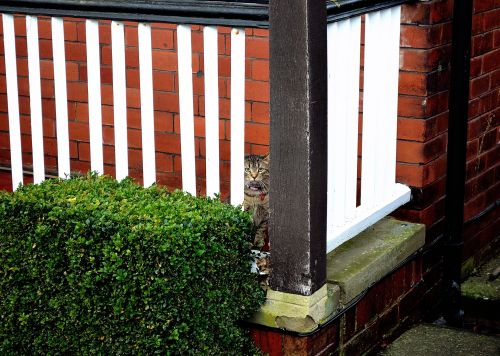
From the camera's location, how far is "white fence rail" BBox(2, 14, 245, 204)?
13.3 ft

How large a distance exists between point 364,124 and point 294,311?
1053mm

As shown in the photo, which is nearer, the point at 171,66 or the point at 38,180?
the point at 38,180

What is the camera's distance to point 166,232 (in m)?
3.61

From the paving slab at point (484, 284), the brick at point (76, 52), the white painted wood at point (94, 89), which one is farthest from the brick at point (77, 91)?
the paving slab at point (484, 284)

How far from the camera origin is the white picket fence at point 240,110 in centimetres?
411

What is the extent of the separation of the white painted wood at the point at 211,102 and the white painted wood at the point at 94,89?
51 cm

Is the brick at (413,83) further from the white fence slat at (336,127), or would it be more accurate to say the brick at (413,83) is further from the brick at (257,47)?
the brick at (257,47)

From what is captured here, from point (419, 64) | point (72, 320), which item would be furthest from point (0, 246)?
point (419, 64)

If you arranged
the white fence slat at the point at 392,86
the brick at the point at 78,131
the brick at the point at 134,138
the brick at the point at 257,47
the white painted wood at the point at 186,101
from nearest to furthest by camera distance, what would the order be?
1. the white painted wood at the point at 186,101
2. the white fence slat at the point at 392,86
3. the brick at the point at 257,47
4. the brick at the point at 134,138
5. the brick at the point at 78,131

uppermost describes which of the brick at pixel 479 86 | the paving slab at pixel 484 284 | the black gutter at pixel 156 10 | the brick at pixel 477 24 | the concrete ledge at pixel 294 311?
the black gutter at pixel 156 10

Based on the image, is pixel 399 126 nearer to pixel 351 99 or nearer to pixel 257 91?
pixel 351 99

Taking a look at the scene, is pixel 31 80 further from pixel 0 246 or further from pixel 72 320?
pixel 72 320

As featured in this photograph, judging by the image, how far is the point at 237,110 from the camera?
13.2ft

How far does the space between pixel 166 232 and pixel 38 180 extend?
1.22 meters
